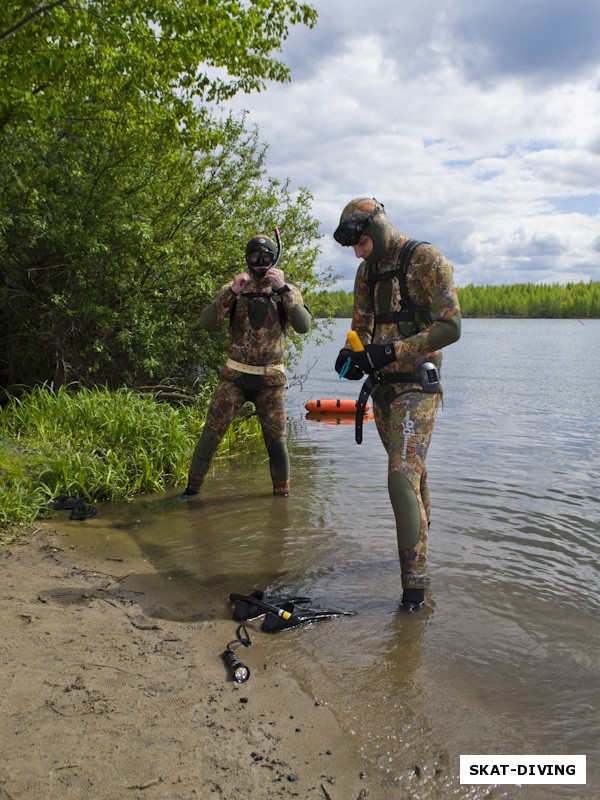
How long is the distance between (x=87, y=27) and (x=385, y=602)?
7.43 metres

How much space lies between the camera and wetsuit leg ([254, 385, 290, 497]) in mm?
6449

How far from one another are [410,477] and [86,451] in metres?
4.19

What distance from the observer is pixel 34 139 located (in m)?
9.10

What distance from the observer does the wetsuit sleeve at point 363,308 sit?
4387 millimetres

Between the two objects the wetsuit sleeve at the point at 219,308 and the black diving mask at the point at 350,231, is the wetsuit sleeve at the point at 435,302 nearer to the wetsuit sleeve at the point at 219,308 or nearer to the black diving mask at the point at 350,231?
the black diving mask at the point at 350,231

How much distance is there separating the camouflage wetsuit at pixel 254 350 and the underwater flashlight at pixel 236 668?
3.31m

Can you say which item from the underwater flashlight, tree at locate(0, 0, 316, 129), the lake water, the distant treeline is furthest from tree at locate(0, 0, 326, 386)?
the distant treeline

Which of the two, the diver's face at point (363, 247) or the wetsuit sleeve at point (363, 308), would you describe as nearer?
the diver's face at point (363, 247)

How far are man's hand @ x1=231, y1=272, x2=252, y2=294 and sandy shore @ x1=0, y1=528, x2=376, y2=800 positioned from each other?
326cm

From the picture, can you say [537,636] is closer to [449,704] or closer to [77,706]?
[449,704]

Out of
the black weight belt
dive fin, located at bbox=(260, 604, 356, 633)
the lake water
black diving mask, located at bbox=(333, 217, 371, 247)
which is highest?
black diving mask, located at bbox=(333, 217, 371, 247)

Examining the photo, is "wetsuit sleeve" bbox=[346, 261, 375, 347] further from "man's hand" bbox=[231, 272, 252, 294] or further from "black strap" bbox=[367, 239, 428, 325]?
"man's hand" bbox=[231, 272, 252, 294]

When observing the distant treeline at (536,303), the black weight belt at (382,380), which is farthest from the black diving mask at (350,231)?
the distant treeline at (536,303)

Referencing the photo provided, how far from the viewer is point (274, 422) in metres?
6.50
